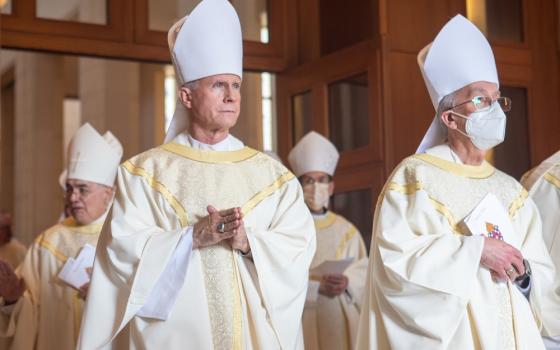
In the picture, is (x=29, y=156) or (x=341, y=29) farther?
(x=29, y=156)

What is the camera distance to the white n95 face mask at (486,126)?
4465mm

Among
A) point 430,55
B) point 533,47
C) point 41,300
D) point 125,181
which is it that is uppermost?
point 533,47

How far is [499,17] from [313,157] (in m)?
2.09

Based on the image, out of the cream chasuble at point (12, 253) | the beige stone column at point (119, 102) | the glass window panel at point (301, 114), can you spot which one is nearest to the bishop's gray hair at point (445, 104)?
the glass window panel at point (301, 114)

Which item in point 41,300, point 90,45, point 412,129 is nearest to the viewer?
point 41,300

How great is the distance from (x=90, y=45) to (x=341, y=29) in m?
2.10

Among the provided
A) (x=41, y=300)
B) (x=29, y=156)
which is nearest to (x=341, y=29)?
(x=41, y=300)

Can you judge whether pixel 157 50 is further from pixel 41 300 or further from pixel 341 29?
pixel 41 300

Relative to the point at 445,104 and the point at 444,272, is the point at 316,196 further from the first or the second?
the point at 444,272

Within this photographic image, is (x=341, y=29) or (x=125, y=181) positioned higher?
(x=341, y=29)

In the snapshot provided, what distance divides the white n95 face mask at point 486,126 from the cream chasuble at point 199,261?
82 centimetres

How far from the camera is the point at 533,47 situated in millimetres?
8336

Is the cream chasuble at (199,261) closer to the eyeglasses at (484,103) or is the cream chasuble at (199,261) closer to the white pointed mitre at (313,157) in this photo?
the eyeglasses at (484,103)

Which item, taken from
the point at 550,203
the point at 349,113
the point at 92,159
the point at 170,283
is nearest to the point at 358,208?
the point at 349,113
